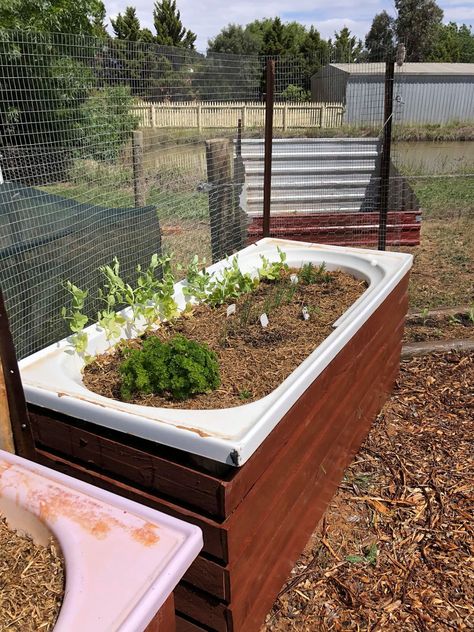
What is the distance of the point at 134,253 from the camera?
2.79m

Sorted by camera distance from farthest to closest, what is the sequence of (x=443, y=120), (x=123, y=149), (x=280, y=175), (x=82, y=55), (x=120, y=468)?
(x=443, y=120)
(x=280, y=175)
(x=123, y=149)
(x=82, y=55)
(x=120, y=468)

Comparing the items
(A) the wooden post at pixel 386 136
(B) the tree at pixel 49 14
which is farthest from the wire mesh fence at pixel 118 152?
(B) the tree at pixel 49 14

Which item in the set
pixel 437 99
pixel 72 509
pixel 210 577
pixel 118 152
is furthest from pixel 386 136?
pixel 437 99

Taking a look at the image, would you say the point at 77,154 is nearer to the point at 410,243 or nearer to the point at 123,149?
the point at 123,149

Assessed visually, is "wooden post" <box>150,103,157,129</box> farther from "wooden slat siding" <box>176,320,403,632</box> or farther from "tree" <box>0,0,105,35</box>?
"tree" <box>0,0,105,35</box>

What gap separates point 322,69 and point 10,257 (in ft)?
11.2

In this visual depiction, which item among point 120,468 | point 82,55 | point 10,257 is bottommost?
point 120,468

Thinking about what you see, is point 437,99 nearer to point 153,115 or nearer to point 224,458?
point 153,115

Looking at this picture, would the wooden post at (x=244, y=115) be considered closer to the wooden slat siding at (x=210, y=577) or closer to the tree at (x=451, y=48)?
the wooden slat siding at (x=210, y=577)

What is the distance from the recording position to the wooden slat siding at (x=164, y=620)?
994 millimetres

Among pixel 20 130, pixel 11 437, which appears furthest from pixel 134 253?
pixel 11 437

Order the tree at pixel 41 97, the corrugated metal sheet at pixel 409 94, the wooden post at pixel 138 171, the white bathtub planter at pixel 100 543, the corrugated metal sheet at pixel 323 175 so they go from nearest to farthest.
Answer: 1. the white bathtub planter at pixel 100 543
2. the tree at pixel 41 97
3. the wooden post at pixel 138 171
4. the corrugated metal sheet at pixel 409 94
5. the corrugated metal sheet at pixel 323 175

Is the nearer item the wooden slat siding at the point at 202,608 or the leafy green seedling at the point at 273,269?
the wooden slat siding at the point at 202,608

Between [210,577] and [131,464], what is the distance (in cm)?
35
